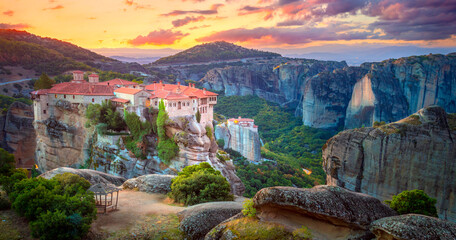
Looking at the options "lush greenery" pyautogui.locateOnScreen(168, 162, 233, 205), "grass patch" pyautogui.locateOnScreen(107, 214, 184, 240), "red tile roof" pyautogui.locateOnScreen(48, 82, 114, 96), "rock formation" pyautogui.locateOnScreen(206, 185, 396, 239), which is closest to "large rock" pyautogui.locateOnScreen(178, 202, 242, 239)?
"grass patch" pyautogui.locateOnScreen(107, 214, 184, 240)

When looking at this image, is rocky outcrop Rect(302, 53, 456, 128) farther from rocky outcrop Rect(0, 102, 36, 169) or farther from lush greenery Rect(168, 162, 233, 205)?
rocky outcrop Rect(0, 102, 36, 169)

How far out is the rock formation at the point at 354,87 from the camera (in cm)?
6669

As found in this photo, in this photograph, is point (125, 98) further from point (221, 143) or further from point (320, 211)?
point (320, 211)

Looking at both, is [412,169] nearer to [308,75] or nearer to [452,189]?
[452,189]

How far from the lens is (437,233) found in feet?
26.2

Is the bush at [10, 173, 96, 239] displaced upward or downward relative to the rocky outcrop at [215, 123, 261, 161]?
upward

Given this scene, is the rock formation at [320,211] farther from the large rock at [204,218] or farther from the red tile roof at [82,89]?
the red tile roof at [82,89]

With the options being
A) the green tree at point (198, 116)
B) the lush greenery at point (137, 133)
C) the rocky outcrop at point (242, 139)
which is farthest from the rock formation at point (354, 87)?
the lush greenery at point (137, 133)

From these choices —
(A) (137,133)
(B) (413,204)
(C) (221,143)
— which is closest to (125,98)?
(A) (137,133)

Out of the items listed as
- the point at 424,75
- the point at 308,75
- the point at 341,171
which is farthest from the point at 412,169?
the point at 308,75

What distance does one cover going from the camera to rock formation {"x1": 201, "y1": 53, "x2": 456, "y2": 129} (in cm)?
6669

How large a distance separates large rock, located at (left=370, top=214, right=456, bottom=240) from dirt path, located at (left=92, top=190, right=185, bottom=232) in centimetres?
1038

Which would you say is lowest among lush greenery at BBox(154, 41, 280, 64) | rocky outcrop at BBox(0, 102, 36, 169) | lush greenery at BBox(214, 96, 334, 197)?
lush greenery at BBox(214, 96, 334, 197)

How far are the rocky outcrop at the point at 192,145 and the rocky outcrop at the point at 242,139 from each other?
66.0 ft
